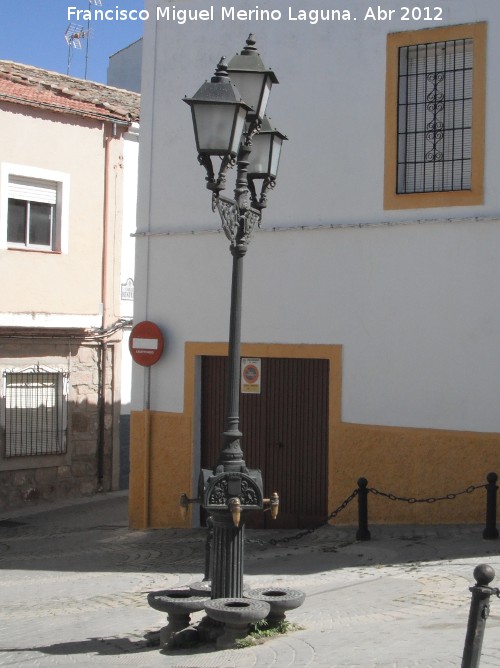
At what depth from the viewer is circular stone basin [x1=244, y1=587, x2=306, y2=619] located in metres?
7.16

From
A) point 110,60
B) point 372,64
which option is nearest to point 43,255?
point 372,64

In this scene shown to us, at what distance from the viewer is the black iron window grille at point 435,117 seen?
1161 cm

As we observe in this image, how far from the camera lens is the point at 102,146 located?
1819cm

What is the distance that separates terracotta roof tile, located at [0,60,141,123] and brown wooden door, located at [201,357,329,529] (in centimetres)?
707

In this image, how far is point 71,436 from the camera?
1788 cm

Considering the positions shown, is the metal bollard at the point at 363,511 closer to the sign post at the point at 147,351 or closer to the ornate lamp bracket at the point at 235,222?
the sign post at the point at 147,351

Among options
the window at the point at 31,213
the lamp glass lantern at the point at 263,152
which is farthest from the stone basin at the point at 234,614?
the window at the point at 31,213

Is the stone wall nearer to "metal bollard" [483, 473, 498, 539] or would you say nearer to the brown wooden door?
the brown wooden door

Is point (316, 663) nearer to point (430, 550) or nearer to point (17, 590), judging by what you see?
point (430, 550)

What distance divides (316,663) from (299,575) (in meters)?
3.28

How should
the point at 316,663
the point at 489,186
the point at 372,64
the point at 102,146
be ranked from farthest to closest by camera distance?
1. the point at 102,146
2. the point at 372,64
3. the point at 489,186
4. the point at 316,663

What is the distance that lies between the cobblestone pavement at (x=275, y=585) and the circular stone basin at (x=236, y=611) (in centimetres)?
24

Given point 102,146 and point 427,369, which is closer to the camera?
point 427,369

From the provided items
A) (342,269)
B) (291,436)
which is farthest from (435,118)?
(291,436)
